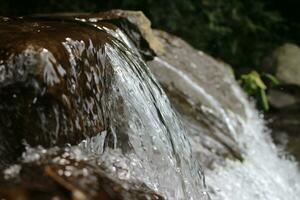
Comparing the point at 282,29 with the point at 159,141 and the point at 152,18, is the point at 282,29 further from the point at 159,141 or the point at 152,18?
the point at 159,141

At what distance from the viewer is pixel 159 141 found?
111 inches

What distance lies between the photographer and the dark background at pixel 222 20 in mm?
5867

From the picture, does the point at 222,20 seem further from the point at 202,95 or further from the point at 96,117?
the point at 96,117

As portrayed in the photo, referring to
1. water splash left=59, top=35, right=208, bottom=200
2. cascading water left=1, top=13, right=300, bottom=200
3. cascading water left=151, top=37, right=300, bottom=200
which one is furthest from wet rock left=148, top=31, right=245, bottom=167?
water splash left=59, top=35, right=208, bottom=200

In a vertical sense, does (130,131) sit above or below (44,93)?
below

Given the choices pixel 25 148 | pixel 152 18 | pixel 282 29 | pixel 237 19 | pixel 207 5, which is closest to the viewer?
pixel 25 148

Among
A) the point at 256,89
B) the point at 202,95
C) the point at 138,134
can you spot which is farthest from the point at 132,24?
the point at 256,89

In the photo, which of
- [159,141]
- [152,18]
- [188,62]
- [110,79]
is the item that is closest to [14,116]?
[110,79]

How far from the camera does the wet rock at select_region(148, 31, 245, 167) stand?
441 centimetres

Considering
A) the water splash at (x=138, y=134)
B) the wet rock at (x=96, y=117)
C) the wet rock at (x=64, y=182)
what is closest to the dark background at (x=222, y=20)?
the wet rock at (x=96, y=117)

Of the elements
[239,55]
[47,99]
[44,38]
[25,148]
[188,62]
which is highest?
[44,38]

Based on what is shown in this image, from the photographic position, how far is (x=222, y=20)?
6.98m

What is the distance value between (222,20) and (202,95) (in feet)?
7.61

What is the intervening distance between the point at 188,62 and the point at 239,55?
6.83ft
